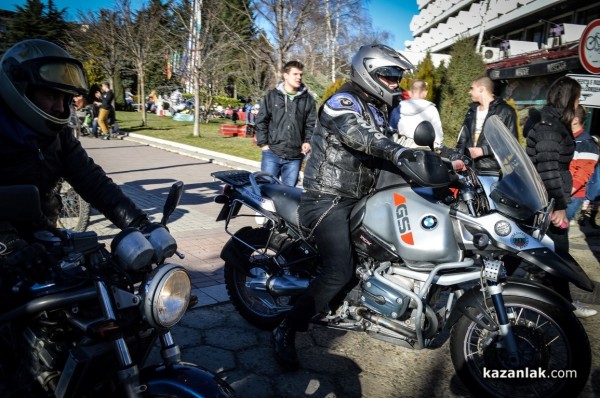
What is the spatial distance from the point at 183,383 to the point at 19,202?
80 centimetres

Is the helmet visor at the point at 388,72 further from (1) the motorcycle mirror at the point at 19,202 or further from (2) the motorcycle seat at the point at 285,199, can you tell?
(1) the motorcycle mirror at the point at 19,202

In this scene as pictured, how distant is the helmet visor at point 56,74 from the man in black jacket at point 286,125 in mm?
4802

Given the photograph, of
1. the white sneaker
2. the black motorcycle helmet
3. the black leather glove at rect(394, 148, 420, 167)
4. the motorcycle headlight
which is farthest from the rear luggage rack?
the white sneaker

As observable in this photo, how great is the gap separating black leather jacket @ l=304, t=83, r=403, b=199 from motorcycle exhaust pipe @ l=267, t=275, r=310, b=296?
67 centimetres

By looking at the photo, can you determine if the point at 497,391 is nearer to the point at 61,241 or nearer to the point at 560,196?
the point at 560,196

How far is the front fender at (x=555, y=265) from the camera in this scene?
2.75 metres

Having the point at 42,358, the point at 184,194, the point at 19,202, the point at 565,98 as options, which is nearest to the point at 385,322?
the point at 42,358

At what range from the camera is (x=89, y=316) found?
183 cm

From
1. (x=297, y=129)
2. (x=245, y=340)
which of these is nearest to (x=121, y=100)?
(x=297, y=129)

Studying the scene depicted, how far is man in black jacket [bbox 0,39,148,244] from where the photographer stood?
196 cm

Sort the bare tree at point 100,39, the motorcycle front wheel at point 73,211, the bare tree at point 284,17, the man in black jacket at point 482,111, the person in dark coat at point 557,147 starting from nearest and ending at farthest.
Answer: the person in dark coat at point 557,147, the man in black jacket at point 482,111, the motorcycle front wheel at point 73,211, the bare tree at point 284,17, the bare tree at point 100,39

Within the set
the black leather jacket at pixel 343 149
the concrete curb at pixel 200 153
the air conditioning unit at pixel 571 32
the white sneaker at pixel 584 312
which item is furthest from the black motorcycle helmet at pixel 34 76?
the air conditioning unit at pixel 571 32

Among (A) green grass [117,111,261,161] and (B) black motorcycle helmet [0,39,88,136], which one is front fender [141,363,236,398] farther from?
(A) green grass [117,111,261,161]

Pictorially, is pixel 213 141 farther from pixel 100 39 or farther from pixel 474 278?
pixel 474 278
